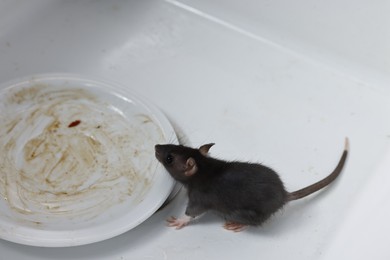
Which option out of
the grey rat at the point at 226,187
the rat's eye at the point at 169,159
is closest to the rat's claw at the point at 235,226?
the grey rat at the point at 226,187

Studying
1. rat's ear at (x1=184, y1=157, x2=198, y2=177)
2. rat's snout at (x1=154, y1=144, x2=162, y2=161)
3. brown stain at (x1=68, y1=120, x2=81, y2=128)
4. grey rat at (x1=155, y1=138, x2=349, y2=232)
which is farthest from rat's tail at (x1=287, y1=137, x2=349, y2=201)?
brown stain at (x1=68, y1=120, x2=81, y2=128)

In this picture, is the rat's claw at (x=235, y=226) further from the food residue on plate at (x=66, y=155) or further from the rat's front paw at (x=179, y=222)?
the food residue on plate at (x=66, y=155)

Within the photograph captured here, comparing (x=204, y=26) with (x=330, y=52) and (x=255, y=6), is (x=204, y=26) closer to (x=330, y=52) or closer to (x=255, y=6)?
A: (x=255, y=6)

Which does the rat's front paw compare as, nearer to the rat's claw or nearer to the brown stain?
the rat's claw

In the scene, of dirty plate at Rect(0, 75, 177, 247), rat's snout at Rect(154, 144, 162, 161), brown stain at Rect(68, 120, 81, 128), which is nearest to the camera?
dirty plate at Rect(0, 75, 177, 247)

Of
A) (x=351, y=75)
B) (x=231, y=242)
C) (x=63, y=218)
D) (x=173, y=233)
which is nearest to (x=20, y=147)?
(x=63, y=218)

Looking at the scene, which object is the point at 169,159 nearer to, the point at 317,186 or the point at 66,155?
the point at 66,155
